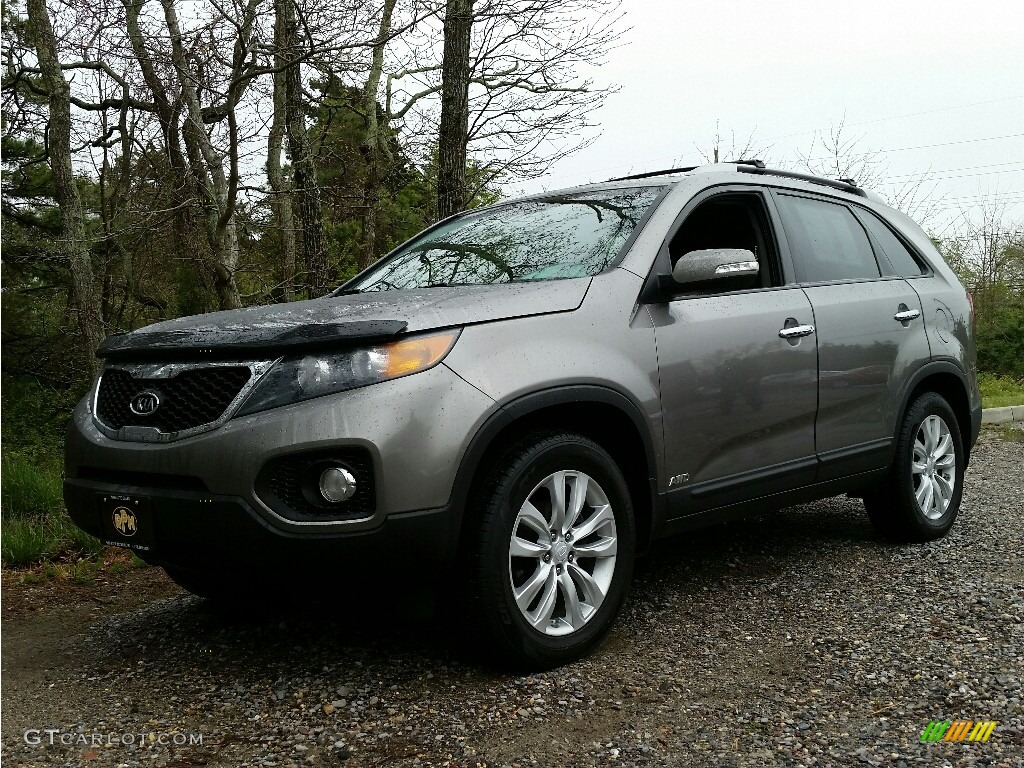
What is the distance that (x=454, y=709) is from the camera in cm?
301

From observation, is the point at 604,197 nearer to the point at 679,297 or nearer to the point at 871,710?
the point at 679,297

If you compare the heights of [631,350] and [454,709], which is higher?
[631,350]

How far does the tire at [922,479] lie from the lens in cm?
484

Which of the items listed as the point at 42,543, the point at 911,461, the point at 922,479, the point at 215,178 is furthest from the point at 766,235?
the point at 215,178

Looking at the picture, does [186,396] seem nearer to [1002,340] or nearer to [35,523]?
[35,523]

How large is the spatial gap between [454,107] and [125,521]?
5967 millimetres

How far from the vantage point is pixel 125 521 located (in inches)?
121

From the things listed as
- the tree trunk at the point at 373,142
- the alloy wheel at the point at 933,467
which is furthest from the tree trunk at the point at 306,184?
the alloy wheel at the point at 933,467

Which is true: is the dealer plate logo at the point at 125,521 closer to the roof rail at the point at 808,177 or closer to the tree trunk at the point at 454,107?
the roof rail at the point at 808,177

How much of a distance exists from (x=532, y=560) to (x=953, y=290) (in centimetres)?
334

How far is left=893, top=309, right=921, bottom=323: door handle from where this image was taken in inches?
188

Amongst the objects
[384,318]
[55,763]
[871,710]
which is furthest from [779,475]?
[55,763]

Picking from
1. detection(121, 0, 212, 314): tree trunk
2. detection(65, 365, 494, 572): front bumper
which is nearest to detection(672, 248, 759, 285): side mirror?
detection(65, 365, 494, 572): front bumper

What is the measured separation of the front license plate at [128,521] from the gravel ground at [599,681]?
55cm
